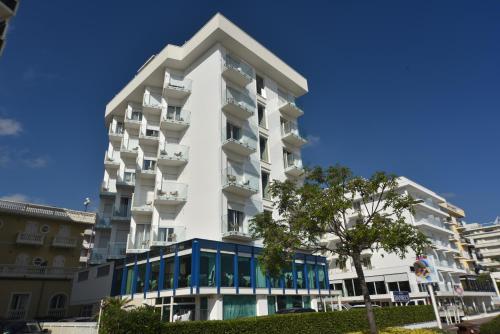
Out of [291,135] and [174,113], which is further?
[291,135]

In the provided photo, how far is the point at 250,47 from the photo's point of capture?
35094mm

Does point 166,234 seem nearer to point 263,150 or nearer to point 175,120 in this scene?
point 175,120

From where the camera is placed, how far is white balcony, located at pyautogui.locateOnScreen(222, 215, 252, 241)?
25.8m

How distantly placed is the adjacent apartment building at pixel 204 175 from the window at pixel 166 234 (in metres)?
0.09

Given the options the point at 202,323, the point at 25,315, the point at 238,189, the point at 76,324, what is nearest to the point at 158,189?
the point at 238,189

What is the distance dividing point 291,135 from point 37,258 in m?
31.2

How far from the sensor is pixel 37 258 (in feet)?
125

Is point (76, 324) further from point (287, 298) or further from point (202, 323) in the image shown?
point (287, 298)

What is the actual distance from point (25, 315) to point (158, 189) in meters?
19.3

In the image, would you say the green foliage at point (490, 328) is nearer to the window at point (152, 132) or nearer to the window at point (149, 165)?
the window at point (149, 165)

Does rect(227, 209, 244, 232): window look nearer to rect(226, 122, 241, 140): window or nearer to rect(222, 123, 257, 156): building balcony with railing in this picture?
rect(222, 123, 257, 156): building balcony with railing

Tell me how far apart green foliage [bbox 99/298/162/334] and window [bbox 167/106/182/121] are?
22.0 m

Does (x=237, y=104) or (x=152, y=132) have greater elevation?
(x=152, y=132)

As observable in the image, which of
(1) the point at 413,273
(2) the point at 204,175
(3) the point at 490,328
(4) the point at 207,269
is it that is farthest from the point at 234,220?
(1) the point at 413,273
